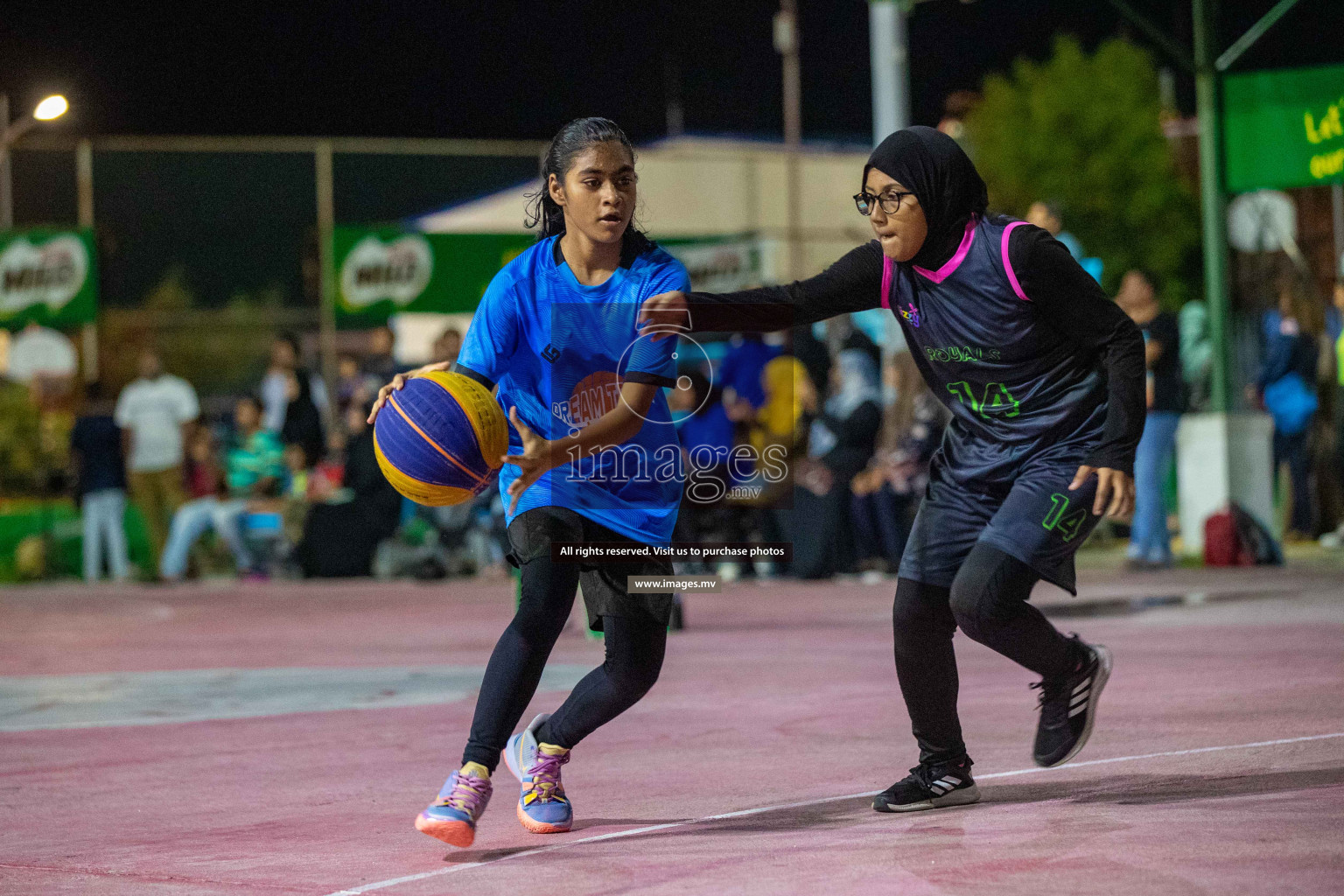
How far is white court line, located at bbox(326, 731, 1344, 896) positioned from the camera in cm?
455

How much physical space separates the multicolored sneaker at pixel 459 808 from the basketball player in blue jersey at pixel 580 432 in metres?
0.08

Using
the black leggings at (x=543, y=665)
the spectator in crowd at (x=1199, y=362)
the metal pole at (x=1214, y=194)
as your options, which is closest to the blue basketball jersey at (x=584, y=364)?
the black leggings at (x=543, y=665)

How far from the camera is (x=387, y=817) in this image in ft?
18.2

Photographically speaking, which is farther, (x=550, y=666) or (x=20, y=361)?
(x=20, y=361)

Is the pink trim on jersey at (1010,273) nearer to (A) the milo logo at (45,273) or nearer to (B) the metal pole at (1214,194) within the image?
(B) the metal pole at (1214,194)

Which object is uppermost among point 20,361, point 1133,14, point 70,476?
point 1133,14

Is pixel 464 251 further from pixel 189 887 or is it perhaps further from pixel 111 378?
pixel 111 378

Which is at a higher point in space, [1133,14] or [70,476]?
[1133,14]

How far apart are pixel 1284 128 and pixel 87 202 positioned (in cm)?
1613

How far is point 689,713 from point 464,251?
13.8 meters

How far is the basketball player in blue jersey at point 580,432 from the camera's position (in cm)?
503

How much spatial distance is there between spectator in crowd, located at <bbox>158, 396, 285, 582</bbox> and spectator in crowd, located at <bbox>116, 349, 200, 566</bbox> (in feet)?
0.95

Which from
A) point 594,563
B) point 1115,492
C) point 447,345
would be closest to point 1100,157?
point 447,345

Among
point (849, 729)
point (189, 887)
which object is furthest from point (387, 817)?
point (849, 729)
